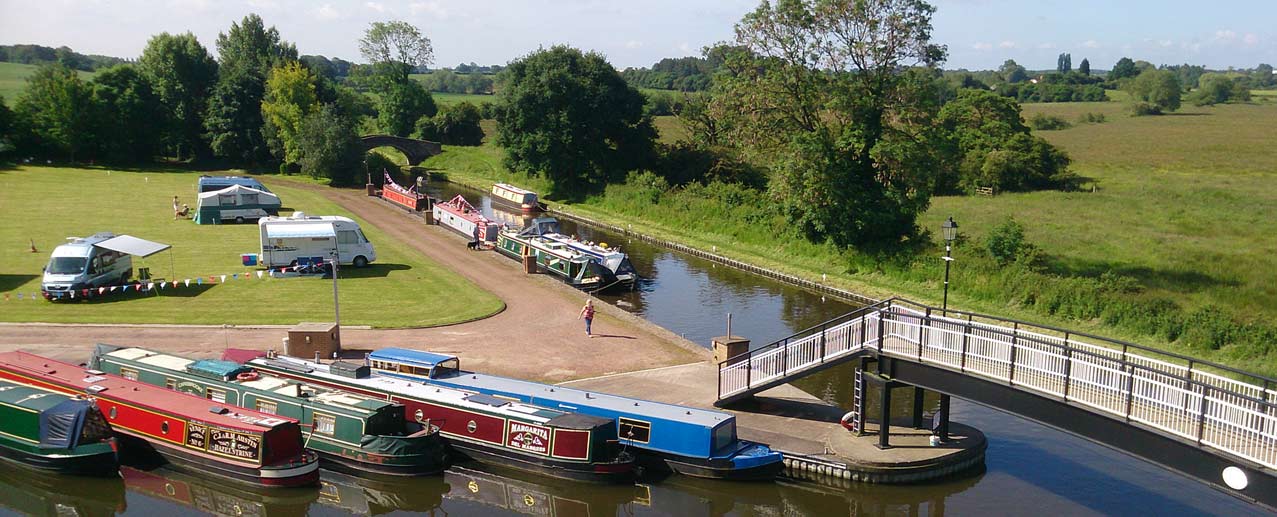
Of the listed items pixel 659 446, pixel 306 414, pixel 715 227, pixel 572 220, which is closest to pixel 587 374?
pixel 659 446

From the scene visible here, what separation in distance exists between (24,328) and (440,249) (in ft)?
74.4

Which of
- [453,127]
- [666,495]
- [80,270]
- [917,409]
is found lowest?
[666,495]

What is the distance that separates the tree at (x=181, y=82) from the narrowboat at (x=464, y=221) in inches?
1861

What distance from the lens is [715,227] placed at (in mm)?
61062

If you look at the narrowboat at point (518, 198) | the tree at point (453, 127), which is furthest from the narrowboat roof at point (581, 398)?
the tree at point (453, 127)

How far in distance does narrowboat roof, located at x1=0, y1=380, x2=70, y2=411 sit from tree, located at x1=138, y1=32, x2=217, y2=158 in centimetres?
7815

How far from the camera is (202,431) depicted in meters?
23.6

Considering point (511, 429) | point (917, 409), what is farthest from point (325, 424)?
point (917, 409)

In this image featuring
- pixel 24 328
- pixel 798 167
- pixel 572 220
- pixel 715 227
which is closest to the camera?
pixel 24 328

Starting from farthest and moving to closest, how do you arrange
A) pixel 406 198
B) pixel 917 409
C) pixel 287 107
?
1. pixel 287 107
2. pixel 406 198
3. pixel 917 409

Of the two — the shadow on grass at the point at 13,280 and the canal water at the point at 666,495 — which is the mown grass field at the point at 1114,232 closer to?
the canal water at the point at 666,495

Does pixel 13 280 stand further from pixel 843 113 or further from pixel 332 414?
pixel 843 113

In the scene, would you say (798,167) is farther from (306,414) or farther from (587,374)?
(306,414)

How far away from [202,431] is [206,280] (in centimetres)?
2147
